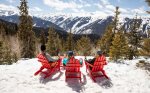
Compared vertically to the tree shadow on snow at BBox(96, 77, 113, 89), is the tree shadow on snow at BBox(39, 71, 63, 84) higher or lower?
higher

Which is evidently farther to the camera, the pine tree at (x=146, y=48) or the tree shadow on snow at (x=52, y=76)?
the pine tree at (x=146, y=48)

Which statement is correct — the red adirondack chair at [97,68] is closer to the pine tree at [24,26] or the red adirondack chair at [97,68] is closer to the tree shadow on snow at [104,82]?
the tree shadow on snow at [104,82]

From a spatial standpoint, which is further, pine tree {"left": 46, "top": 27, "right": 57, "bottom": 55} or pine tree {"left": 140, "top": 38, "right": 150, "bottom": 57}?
pine tree {"left": 46, "top": 27, "right": 57, "bottom": 55}

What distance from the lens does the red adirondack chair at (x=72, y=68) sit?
1270 centimetres

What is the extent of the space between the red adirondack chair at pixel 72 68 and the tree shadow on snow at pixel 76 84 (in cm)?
30

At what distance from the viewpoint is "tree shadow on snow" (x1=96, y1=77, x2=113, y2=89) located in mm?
12497

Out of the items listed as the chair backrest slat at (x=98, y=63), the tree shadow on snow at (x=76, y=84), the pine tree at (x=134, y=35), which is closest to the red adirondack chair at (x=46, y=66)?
the tree shadow on snow at (x=76, y=84)

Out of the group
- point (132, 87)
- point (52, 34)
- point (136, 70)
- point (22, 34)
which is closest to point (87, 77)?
point (132, 87)

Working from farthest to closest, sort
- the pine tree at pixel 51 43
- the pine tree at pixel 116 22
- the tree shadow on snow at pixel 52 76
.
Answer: the pine tree at pixel 51 43 < the pine tree at pixel 116 22 < the tree shadow on snow at pixel 52 76

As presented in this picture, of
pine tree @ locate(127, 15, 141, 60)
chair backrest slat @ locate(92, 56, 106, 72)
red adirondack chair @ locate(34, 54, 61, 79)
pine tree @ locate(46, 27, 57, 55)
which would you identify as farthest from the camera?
pine tree @ locate(46, 27, 57, 55)

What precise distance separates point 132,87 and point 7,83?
679cm

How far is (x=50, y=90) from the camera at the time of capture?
37.8 feet

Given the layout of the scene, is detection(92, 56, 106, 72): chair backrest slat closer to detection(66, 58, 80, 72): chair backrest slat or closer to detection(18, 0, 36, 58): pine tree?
detection(66, 58, 80, 72): chair backrest slat

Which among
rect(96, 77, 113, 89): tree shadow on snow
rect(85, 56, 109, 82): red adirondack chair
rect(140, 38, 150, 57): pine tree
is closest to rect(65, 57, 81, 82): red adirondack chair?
rect(85, 56, 109, 82): red adirondack chair
